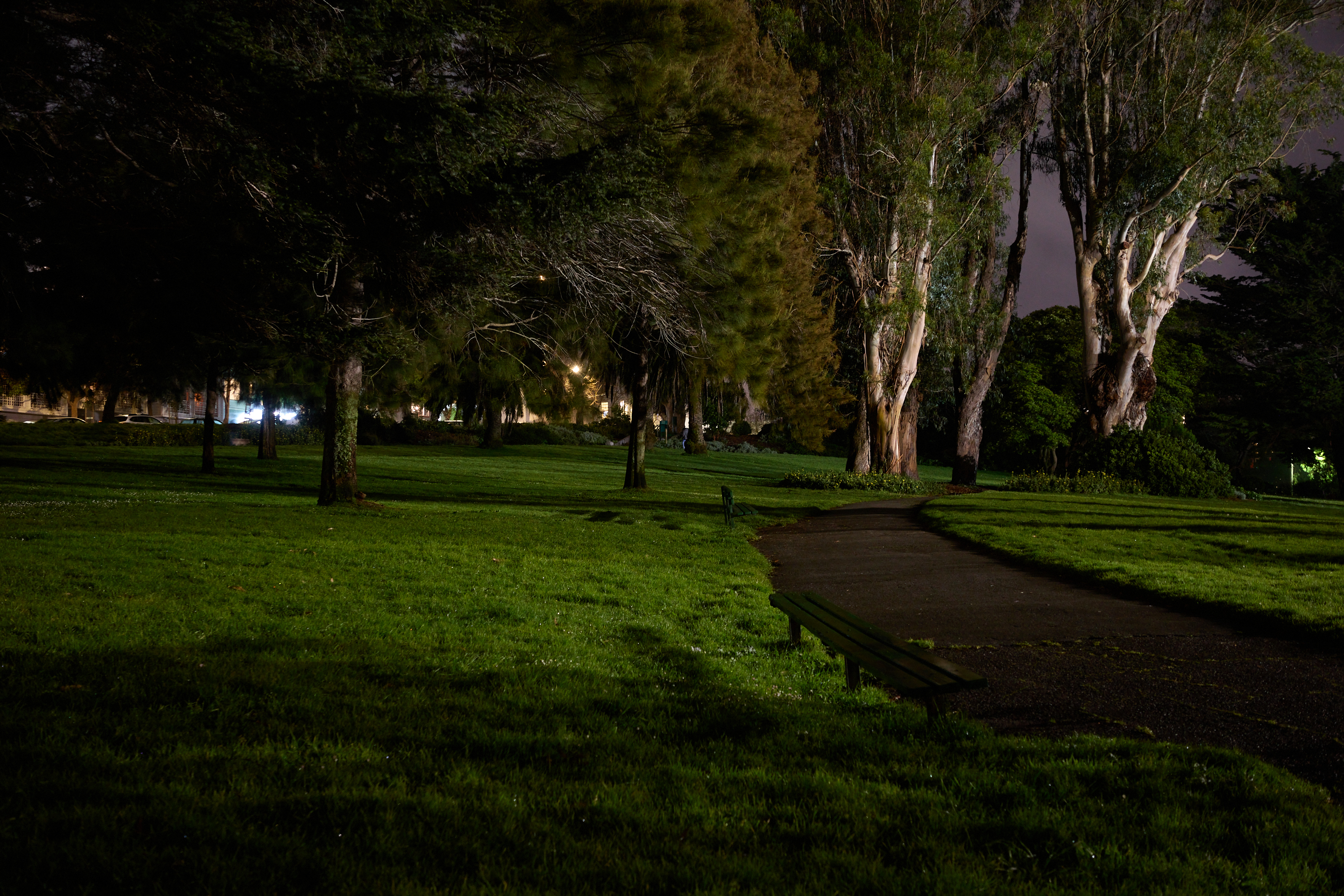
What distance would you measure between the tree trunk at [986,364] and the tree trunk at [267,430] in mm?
27422

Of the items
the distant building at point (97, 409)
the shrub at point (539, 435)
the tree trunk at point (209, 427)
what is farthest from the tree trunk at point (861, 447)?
the distant building at point (97, 409)

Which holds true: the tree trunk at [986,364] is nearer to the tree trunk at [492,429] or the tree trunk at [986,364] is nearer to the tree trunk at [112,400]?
the tree trunk at [492,429]

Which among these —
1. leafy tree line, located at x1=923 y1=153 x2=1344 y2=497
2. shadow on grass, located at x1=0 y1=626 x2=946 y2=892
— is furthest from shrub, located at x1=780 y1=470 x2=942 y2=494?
shadow on grass, located at x1=0 y1=626 x2=946 y2=892

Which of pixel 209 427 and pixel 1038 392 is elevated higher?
pixel 1038 392

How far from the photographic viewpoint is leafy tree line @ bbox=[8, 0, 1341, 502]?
935 centimetres

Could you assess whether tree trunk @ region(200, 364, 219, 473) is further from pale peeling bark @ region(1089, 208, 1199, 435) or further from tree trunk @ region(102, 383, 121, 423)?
pale peeling bark @ region(1089, 208, 1199, 435)

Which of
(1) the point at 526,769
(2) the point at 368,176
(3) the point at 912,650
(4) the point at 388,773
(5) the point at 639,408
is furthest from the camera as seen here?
(5) the point at 639,408

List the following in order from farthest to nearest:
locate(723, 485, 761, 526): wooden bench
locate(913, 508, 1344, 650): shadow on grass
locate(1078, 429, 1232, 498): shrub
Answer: locate(1078, 429, 1232, 498): shrub → locate(723, 485, 761, 526): wooden bench → locate(913, 508, 1344, 650): shadow on grass

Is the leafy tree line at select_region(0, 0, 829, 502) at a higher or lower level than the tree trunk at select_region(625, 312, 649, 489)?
higher

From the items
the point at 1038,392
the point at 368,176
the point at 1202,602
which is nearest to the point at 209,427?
the point at 368,176

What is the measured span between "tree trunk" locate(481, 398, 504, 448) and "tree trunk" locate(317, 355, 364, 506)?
2799 centimetres

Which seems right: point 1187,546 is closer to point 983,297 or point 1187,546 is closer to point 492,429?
point 983,297

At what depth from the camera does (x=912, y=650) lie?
5.47 metres

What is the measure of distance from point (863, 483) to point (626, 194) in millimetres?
20881
